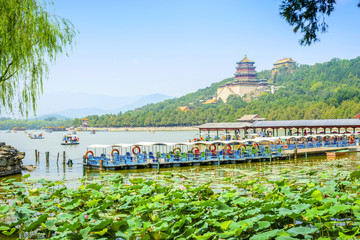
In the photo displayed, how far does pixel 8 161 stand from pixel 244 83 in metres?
132

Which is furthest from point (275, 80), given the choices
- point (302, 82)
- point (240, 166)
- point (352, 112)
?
point (240, 166)

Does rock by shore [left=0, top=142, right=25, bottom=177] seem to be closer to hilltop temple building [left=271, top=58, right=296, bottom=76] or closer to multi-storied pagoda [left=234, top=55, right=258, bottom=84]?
multi-storied pagoda [left=234, top=55, right=258, bottom=84]

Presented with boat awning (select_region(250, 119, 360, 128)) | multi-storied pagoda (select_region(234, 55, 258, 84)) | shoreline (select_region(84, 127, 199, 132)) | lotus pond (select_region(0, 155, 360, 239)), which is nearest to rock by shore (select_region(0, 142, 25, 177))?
lotus pond (select_region(0, 155, 360, 239))

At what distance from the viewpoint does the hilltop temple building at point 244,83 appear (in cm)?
14650

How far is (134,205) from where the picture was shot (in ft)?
30.8

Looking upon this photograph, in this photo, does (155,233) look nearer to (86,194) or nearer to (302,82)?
(86,194)

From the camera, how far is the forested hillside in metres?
83.6

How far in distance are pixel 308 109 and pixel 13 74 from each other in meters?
77.0

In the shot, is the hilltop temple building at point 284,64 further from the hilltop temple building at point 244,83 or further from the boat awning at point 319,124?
the boat awning at point 319,124

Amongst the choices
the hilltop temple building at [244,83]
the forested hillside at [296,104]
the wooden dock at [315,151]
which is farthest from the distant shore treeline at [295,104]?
the wooden dock at [315,151]

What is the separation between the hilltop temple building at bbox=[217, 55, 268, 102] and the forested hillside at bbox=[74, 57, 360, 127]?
891 cm

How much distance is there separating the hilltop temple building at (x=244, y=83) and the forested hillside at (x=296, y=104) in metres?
8.91

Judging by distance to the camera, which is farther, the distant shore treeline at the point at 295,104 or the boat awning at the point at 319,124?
the distant shore treeline at the point at 295,104

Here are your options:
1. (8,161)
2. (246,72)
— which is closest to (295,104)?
(246,72)
